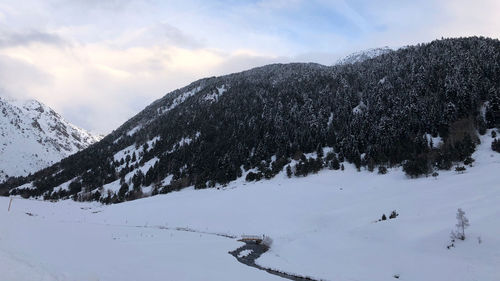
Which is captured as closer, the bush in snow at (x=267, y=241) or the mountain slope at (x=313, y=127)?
the bush in snow at (x=267, y=241)

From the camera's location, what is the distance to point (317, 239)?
3362 cm

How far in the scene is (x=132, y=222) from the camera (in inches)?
2098

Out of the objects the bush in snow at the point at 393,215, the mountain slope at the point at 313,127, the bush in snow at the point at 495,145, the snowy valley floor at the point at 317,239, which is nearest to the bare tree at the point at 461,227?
the snowy valley floor at the point at 317,239

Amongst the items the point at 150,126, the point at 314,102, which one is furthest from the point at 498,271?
the point at 150,126

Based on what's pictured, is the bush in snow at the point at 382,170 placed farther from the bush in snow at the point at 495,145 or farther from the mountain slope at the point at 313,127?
the bush in snow at the point at 495,145

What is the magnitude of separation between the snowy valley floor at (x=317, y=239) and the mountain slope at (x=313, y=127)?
30.2 ft

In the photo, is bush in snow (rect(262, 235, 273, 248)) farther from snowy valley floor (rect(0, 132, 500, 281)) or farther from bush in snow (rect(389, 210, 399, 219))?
bush in snow (rect(389, 210, 399, 219))

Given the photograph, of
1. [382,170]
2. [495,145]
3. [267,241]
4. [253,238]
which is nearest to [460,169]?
[495,145]

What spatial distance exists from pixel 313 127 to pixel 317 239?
177 feet

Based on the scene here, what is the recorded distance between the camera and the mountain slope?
60.3m

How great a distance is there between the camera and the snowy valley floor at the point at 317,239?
20375mm

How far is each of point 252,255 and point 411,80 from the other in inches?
2543

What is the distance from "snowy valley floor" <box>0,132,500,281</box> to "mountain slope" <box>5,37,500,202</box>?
9.20 metres

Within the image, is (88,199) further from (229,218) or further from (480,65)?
(480,65)
